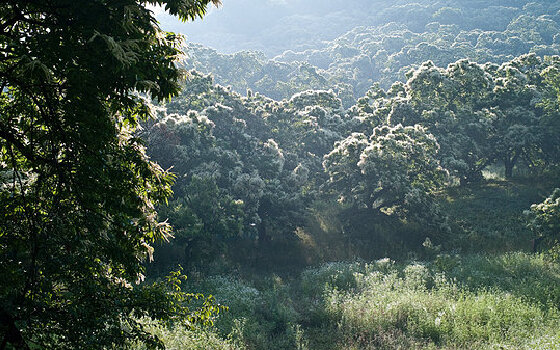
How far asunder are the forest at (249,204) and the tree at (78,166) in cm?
3

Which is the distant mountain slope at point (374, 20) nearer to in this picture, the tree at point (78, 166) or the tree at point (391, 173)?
the tree at point (391, 173)

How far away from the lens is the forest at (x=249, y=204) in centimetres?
574

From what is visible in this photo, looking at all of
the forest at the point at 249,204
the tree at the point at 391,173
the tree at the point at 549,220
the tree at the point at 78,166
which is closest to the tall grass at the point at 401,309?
the forest at the point at 249,204

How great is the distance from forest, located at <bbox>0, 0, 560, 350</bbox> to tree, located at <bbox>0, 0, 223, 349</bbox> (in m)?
0.03

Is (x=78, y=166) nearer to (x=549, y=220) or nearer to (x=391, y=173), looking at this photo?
(x=549, y=220)

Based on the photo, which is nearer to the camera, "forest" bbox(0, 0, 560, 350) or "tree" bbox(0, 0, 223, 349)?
"tree" bbox(0, 0, 223, 349)

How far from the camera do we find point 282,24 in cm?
19512

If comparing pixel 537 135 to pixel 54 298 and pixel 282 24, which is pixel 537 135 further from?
pixel 282 24

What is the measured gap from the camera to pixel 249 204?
24.0 m

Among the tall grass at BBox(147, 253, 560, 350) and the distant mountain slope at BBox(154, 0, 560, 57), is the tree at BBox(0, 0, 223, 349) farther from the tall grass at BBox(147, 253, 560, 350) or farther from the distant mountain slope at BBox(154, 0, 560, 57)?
the distant mountain slope at BBox(154, 0, 560, 57)

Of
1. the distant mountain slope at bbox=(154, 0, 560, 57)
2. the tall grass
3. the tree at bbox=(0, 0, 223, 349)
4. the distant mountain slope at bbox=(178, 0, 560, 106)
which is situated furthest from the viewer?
the distant mountain slope at bbox=(154, 0, 560, 57)

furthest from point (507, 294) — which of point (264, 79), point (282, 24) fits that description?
point (282, 24)

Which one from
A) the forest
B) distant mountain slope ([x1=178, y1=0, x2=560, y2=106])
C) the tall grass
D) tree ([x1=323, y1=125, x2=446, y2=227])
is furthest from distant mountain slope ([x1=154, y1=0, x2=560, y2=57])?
the tall grass

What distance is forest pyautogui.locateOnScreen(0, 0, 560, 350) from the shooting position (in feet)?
18.8
